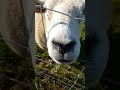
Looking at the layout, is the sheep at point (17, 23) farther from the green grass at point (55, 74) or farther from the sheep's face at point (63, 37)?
the green grass at point (55, 74)

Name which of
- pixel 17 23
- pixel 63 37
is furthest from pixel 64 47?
pixel 17 23

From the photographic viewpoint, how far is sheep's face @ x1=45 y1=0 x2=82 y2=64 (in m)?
3.04

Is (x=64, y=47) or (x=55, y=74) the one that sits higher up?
(x=64, y=47)

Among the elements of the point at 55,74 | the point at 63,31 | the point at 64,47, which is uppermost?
the point at 63,31

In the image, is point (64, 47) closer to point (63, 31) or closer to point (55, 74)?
point (63, 31)

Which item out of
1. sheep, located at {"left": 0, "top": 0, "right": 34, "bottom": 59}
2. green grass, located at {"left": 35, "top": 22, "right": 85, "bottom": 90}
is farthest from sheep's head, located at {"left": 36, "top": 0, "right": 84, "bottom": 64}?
sheep, located at {"left": 0, "top": 0, "right": 34, "bottom": 59}

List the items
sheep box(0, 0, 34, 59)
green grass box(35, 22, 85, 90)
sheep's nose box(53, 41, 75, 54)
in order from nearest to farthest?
sheep box(0, 0, 34, 59)
sheep's nose box(53, 41, 75, 54)
green grass box(35, 22, 85, 90)

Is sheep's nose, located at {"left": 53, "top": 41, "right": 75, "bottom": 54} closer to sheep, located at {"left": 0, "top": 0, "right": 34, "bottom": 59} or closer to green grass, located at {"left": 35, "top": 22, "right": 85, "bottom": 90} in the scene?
green grass, located at {"left": 35, "top": 22, "right": 85, "bottom": 90}

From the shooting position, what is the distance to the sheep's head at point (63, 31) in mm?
3051

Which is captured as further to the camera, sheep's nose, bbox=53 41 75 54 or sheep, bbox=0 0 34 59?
sheep's nose, bbox=53 41 75 54

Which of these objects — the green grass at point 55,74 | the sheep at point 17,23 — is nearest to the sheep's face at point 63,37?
the green grass at point 55,74

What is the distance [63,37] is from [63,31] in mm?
83

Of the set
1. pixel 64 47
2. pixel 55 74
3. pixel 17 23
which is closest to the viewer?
pixel 17 23

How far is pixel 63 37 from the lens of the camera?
304 centimetres
